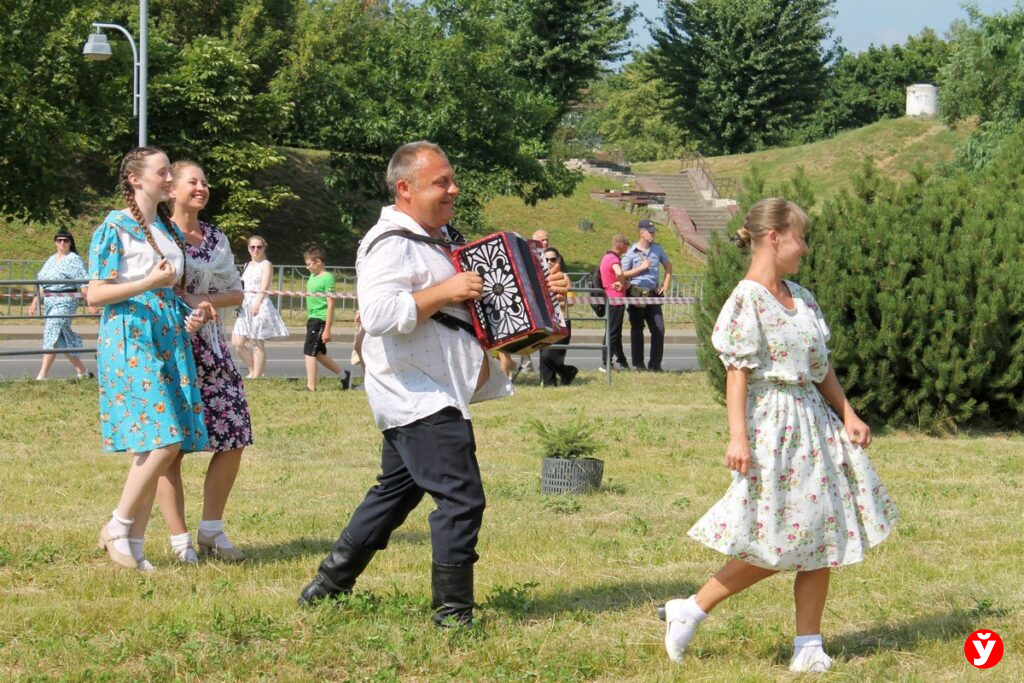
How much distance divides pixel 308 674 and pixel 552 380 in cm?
1132

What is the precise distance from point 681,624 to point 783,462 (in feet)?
2.45

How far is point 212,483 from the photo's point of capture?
22.6 feet

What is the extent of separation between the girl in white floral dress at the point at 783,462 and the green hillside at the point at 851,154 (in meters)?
48.8

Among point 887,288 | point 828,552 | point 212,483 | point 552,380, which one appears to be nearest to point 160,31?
point 552,380

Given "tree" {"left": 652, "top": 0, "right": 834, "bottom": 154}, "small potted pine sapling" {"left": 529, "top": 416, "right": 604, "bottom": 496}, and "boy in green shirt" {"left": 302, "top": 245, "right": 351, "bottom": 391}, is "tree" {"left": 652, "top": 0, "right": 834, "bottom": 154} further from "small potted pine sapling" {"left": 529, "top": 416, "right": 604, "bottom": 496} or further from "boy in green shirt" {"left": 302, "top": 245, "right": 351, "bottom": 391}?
"small potted pine sapling" {"left": 529, "top": 416, "right": 604, "bottom": 496}

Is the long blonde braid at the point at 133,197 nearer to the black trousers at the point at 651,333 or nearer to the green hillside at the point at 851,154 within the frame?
the black trousers at the point at 651,333

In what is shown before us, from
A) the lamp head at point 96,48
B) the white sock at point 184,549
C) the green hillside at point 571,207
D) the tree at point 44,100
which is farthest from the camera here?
the green hillside at point 571,207

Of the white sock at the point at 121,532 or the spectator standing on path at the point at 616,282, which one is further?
the spectator standing on path at the point at 616,282

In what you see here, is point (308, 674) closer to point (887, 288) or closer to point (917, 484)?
point (917, 484)

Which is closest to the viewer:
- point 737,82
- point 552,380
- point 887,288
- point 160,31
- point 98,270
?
point 98,270

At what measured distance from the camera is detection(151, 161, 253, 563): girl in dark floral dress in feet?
22.1

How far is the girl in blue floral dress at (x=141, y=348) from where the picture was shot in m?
6.34

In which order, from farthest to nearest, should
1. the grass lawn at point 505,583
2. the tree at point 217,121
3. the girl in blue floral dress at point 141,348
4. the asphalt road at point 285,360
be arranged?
the tree at point 217,121 < the asphalt road at point 285,360 < the girl in blue floral dress at point 141,348 < the grass lawn at point 505,583

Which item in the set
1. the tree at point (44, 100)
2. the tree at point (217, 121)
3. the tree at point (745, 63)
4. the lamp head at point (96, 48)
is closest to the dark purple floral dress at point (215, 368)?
the lamp head at point (96, 48)
